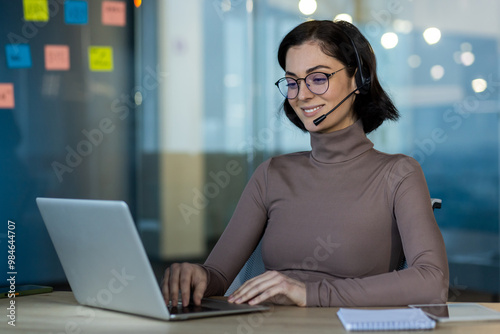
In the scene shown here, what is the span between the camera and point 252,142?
457 cm

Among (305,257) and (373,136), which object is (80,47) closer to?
(373,136)

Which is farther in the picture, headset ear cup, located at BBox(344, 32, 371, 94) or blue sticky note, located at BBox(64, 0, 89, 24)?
blue sticky note, located at BBox(64, 0, 89, 24)

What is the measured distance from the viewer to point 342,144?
6.09 feet

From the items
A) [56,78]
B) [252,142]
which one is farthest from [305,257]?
[252,142]

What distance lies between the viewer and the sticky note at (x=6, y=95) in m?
3.41

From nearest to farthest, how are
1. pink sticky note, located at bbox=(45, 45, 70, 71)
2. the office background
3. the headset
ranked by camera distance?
the headset, the office background, pink sticky note, located at bbox=(45, 45, 70, 71)

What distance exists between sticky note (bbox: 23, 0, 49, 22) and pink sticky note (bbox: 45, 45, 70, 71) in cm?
18

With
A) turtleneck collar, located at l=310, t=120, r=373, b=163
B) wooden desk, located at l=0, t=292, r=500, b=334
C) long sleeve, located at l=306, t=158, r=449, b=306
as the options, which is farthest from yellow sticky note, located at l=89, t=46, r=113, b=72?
wooden desk, located at l=0, t=292, r=500, b=334

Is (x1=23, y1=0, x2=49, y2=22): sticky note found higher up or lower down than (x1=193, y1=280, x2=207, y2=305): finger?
higher up

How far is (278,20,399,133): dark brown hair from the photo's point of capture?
184 centimetres

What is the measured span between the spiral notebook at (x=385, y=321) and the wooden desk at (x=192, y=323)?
0.7 inches

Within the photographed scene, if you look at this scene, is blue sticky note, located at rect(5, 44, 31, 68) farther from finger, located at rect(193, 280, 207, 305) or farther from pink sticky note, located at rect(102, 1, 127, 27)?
finger, located at rect(193, 280, 207, 305)

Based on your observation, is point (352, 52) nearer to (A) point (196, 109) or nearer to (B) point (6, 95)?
(B) point (6, 95)

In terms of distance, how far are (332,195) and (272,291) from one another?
49cm
